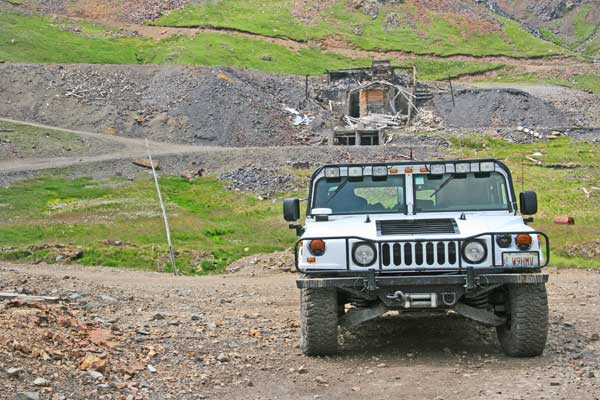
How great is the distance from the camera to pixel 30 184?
46.5 meters

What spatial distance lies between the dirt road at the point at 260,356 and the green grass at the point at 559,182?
11.5 metres

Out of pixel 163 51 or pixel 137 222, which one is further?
pixel 163 51

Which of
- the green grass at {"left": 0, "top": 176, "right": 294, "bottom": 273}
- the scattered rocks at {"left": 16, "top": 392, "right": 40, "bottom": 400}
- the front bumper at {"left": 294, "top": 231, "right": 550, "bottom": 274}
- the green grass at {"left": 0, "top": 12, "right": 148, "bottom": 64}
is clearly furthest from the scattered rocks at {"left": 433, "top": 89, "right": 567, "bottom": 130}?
the scattered rocks at {"left": 16, "top": 392, "right": 40, "bottom": 400}

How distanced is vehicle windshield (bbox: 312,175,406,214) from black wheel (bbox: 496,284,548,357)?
2.35 m

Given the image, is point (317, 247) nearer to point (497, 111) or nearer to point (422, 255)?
point (422, 255)

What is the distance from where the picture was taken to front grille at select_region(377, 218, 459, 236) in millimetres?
11109

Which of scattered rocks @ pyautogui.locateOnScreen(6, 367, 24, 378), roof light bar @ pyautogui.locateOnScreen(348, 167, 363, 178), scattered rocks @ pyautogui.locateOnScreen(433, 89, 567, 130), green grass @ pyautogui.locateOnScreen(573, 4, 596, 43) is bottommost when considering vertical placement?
scattered rocks @ pyautogui.locateOnScreen(6, 367, 24, 378)

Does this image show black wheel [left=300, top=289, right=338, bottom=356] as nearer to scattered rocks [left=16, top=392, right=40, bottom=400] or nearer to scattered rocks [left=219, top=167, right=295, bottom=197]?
scattered rocks [left=16, top=392, right=40, bottom=400]

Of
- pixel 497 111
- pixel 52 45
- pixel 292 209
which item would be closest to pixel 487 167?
pixel 292 209

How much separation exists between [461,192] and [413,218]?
99 cm

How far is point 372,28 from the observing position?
120 m

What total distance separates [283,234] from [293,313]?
17.9 meters

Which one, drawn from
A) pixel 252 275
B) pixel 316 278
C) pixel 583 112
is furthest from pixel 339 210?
pixel 583 112

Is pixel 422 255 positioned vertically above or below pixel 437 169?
below
